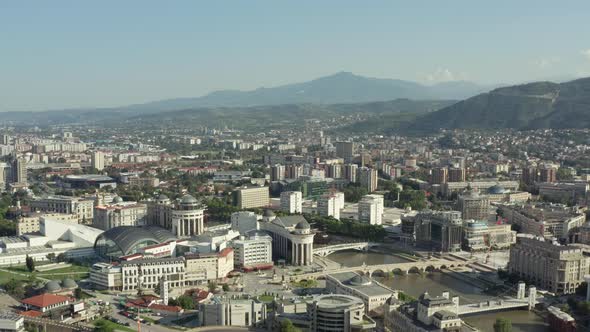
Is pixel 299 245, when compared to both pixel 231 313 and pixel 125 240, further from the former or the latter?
pixel 231 313

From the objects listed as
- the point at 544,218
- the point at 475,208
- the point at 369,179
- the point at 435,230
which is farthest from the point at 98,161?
the point at 544,218

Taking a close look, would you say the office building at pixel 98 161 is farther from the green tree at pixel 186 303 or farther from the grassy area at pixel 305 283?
the green tree at pixel 186 303

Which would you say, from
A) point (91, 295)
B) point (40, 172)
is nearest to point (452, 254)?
point (91, 295)

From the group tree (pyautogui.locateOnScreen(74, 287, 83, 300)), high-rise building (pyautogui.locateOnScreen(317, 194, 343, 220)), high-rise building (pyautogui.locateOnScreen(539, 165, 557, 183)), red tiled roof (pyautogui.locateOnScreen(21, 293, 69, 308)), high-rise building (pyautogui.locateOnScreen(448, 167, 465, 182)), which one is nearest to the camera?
red tiled roof (pyautogui.locateOnScreen(21, 293, 69, 308))

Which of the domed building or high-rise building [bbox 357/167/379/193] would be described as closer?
the domed building

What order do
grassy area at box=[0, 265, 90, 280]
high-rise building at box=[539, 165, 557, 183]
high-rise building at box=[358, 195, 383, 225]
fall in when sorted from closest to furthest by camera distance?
grassy area at box=[0, 265, 90, 280] < high-rise building at box=[358, 195, 383, 225] < high-rise building at box=[539, 165, 557, 183]

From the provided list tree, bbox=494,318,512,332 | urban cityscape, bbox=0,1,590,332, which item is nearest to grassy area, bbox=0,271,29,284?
urban cityscape, bbox=0,1,590,332

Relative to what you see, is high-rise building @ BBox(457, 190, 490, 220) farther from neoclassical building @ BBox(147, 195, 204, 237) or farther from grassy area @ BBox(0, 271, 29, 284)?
grassy area @ BBox(0, 271, 29, 284)
